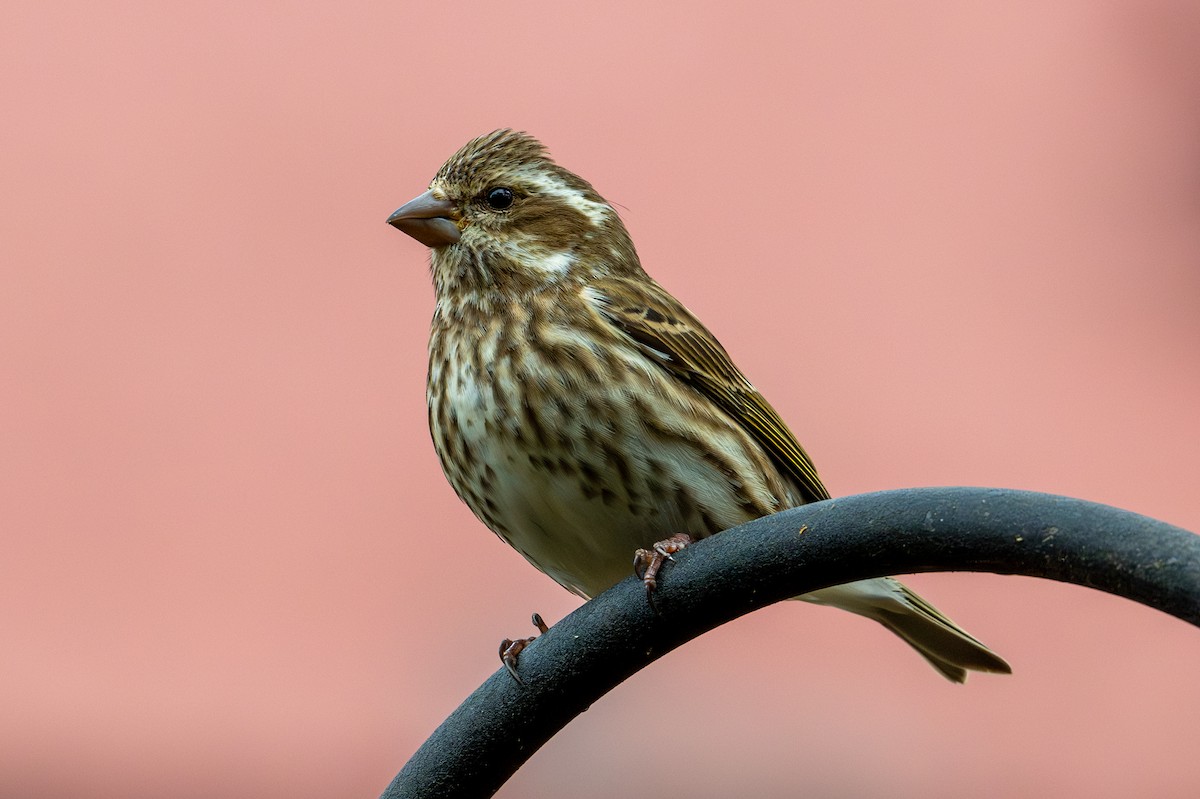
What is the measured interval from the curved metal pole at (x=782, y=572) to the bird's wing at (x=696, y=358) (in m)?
1.17

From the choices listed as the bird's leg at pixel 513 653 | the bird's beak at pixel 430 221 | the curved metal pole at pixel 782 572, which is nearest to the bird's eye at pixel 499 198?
the bird's beak at pixel 430 221

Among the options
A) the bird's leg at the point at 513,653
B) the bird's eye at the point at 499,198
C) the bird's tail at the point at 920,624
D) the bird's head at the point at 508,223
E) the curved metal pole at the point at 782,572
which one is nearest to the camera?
the curved metal pole at the point at 782,572

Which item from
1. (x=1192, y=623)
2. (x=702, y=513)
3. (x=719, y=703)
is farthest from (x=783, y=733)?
(x=1192, y=623)

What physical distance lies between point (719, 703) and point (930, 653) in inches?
85.9

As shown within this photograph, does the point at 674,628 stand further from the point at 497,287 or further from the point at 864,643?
the point at 864,643

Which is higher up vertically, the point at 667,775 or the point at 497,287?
the point at 497,287

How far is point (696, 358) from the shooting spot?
396cm

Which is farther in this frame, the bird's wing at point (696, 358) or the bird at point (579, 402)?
the bird's wing at point (696, 358)

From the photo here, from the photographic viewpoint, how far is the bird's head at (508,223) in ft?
13.1

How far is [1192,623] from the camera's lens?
6.35ft

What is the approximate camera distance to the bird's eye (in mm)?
4145

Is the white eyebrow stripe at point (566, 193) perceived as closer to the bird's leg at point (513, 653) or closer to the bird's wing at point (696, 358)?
the bird's wing at point (696, 358)

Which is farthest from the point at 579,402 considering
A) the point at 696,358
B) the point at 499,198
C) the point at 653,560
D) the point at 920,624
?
the point at 920,624

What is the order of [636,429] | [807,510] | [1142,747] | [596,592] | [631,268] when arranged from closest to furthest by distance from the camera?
[807,510] < [636,429] < [596,592] < [631,268] < [1142,747]
